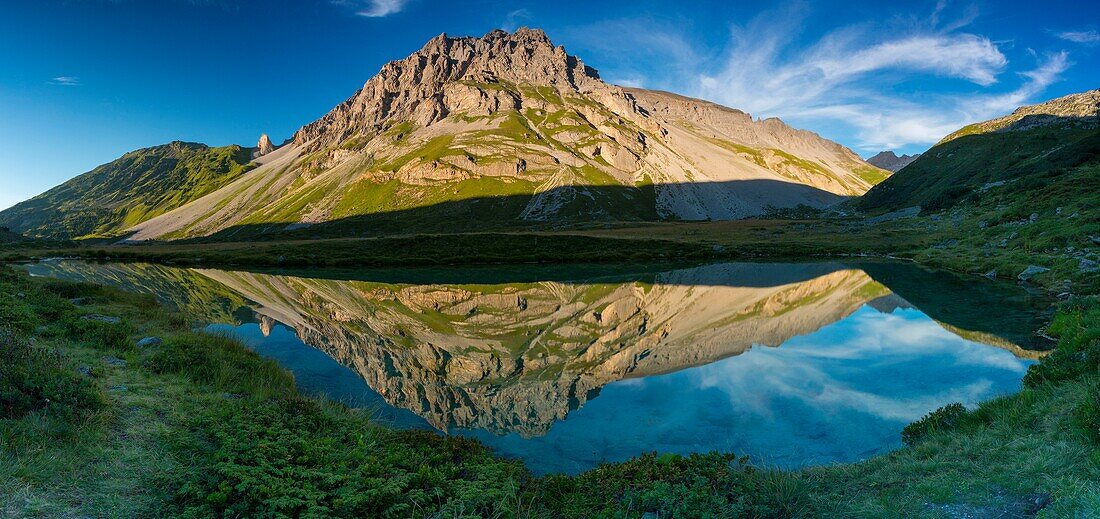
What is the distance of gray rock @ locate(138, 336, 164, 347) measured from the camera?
16.5m

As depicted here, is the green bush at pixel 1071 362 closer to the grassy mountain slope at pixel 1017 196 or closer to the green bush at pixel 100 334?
the grassy mountain slope at pixel 1017 196

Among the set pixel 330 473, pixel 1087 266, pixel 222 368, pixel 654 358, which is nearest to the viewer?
pixel 330 473

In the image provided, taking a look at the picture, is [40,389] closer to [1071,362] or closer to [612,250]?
[1071,362]

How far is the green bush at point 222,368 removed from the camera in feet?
44.0

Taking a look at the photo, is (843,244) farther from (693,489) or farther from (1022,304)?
(693,489)

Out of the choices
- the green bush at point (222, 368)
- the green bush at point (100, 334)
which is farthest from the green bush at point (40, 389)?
the green bush at point (100, 334)

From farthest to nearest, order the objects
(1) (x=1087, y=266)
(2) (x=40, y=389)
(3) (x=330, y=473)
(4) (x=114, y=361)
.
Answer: (1) (x=1087, y=266)
(4) (x=114, y=361)
(2) (x=40, y=389)
(3) (x=330, y=473)

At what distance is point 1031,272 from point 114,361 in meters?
55.3

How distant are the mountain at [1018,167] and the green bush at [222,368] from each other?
6553 cm

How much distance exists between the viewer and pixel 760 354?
21.7m

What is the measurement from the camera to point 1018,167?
95.8 metres

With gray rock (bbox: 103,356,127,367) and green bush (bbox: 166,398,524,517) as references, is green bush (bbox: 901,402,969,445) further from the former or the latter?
gray rock (bbox: 103,356,127,367)

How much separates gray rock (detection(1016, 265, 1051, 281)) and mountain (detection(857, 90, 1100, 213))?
46.4 ft

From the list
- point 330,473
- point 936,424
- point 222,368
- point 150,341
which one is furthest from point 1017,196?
point 150,341
